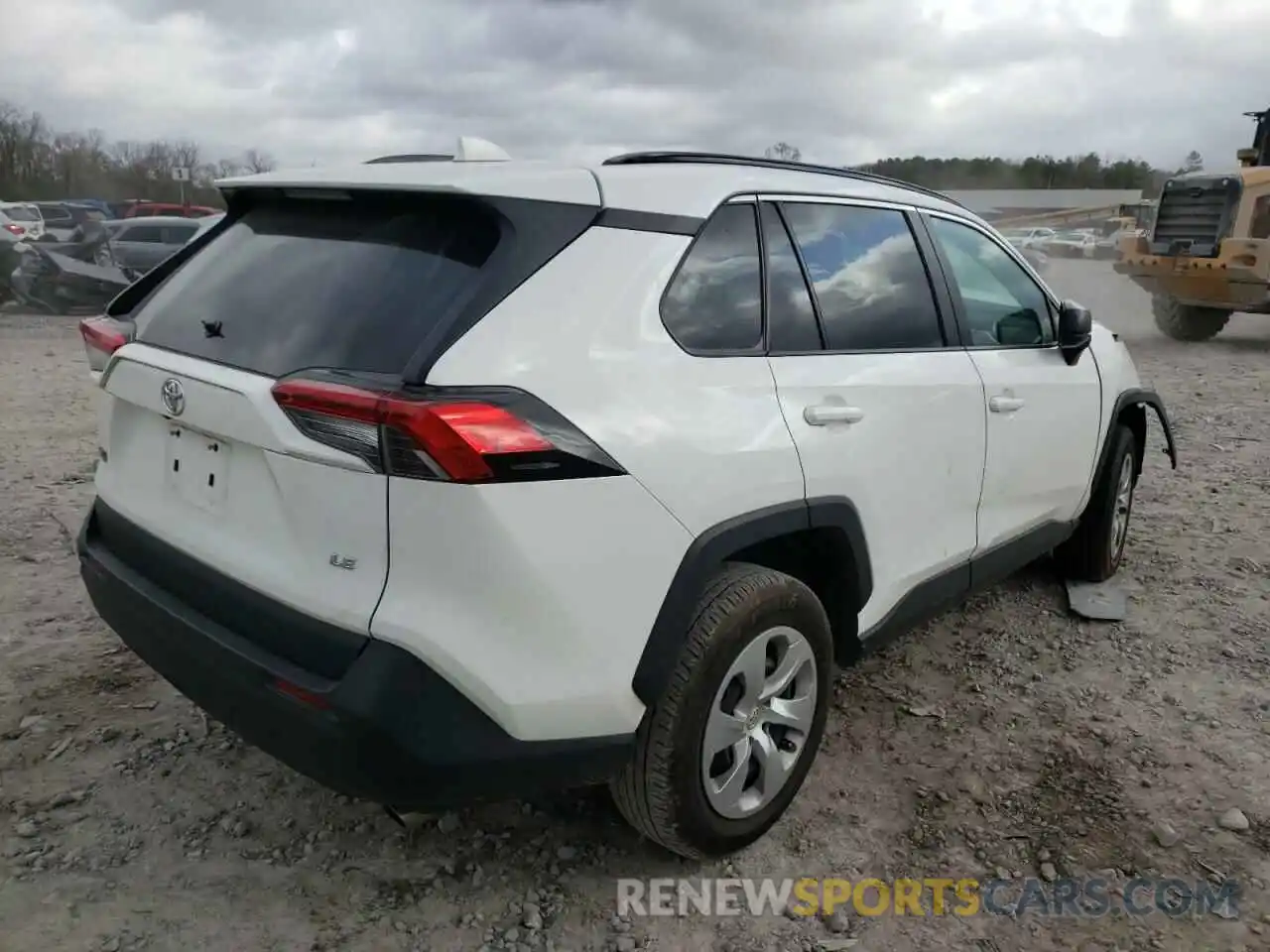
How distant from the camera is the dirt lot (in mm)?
2303

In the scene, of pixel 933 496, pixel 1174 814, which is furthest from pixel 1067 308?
pixel 1174 814

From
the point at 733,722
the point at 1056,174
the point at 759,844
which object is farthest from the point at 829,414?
the point at 1056,174

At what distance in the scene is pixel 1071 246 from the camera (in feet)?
121

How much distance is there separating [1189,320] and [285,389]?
14.0m

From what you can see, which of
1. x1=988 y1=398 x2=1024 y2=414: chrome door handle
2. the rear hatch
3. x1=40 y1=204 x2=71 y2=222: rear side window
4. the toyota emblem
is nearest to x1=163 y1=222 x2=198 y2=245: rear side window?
x1=40 y1=204 x2=71 y2=222: rear side window

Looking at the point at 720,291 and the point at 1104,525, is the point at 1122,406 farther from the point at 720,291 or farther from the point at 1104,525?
the point at 720,291

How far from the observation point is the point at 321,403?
1.85m

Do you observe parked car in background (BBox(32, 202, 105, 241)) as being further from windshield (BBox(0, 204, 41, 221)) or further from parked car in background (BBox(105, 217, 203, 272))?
parked car in background (BBox(105, 217, 203, 272))

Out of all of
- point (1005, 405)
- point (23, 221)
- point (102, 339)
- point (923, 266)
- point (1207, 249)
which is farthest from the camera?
point (23, 221)

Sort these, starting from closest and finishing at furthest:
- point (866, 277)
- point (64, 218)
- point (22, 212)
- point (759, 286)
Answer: point (759, 286) → point (866, 277) → point (22, 212) → point (64, 218)

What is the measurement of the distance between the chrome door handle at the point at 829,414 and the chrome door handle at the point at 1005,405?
0.81 metres

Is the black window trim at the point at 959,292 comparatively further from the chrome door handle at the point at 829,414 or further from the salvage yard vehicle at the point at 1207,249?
the salvage yard vehicle at the point at 1207,249

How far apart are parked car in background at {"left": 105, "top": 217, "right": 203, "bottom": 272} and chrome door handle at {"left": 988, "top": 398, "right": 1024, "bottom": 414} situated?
1437cm

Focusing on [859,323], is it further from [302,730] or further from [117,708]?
[117,708]
